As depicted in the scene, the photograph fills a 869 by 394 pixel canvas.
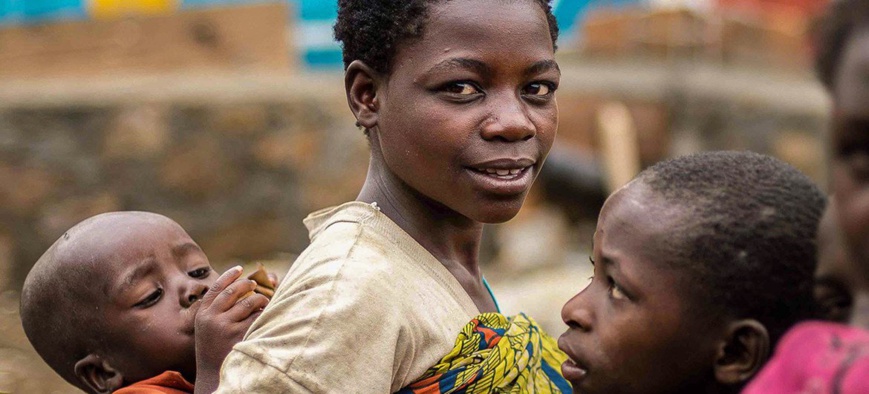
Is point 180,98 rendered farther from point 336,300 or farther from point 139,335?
point 336,300

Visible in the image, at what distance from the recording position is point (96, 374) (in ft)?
9.14

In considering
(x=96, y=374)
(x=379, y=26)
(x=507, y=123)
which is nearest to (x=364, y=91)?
(x=379, y=26)

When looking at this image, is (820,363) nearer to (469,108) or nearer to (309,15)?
(469,108)

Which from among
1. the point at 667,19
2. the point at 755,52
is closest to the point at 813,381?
the point at 667,19

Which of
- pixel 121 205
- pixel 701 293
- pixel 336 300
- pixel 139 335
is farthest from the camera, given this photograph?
pixel 121 205

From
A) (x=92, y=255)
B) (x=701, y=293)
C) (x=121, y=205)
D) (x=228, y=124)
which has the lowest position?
(x=121, y=205)

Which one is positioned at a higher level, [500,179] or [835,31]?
[835,31]

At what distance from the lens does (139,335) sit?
2689 mm

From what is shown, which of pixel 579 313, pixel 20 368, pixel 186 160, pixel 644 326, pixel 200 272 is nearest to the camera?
pixel 644 326

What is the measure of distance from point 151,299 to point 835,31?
6.16ft

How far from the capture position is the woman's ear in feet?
8.25

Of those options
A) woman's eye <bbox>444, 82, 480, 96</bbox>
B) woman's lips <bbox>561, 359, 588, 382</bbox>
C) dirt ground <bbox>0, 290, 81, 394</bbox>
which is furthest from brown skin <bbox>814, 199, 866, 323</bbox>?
dirt ground <bbox>0, 290, 81, 394</bbox>

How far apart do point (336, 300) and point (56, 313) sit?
1061 mm

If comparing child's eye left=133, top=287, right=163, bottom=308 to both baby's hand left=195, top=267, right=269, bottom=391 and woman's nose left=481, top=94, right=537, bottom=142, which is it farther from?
woman's nose left=481, top=94, right=537, bottom=142
